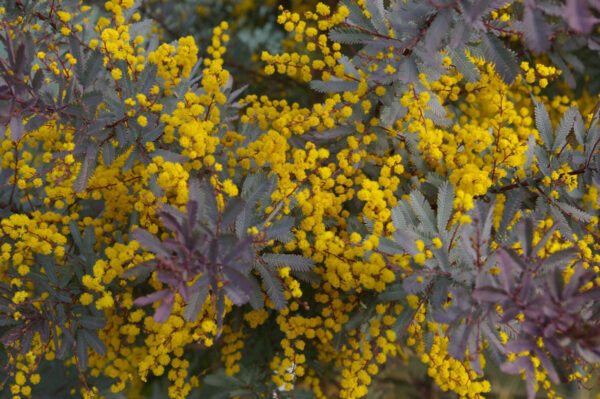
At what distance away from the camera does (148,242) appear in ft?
4.91

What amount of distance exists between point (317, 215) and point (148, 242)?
730 millimetres

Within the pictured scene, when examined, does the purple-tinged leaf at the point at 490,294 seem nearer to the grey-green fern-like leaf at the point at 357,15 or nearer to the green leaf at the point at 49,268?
the grey-green fern-like leaf at the point at 357,15

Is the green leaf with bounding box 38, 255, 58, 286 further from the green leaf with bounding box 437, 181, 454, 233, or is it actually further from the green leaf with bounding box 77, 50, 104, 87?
the green leaf with bounding box 437, 181, 454, 233

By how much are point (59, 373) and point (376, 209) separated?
97.2 inches

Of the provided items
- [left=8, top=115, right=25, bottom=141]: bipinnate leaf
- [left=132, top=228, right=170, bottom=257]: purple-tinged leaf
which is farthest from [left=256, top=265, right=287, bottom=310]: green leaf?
[left=8, top=115, right=25, bottom=141]: bipinnate leaf

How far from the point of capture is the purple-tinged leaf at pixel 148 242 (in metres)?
1.48

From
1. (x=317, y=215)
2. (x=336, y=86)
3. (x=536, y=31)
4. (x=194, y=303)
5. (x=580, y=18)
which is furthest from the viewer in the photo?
(x=336, y=86)

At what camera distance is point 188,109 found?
195 centimetres

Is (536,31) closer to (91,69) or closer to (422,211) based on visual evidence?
(422,211)

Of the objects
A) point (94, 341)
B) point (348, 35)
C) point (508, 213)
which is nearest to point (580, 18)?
point (508, 213)

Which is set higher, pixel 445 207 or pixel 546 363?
pixel 445 207

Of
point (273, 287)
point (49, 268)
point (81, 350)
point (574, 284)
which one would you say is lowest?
point (81, 350)

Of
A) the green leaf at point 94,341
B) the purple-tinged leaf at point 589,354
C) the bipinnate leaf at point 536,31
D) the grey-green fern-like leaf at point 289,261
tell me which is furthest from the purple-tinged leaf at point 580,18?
the green leaf at point 94,341

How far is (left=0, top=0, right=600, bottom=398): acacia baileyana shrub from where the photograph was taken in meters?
1.51
